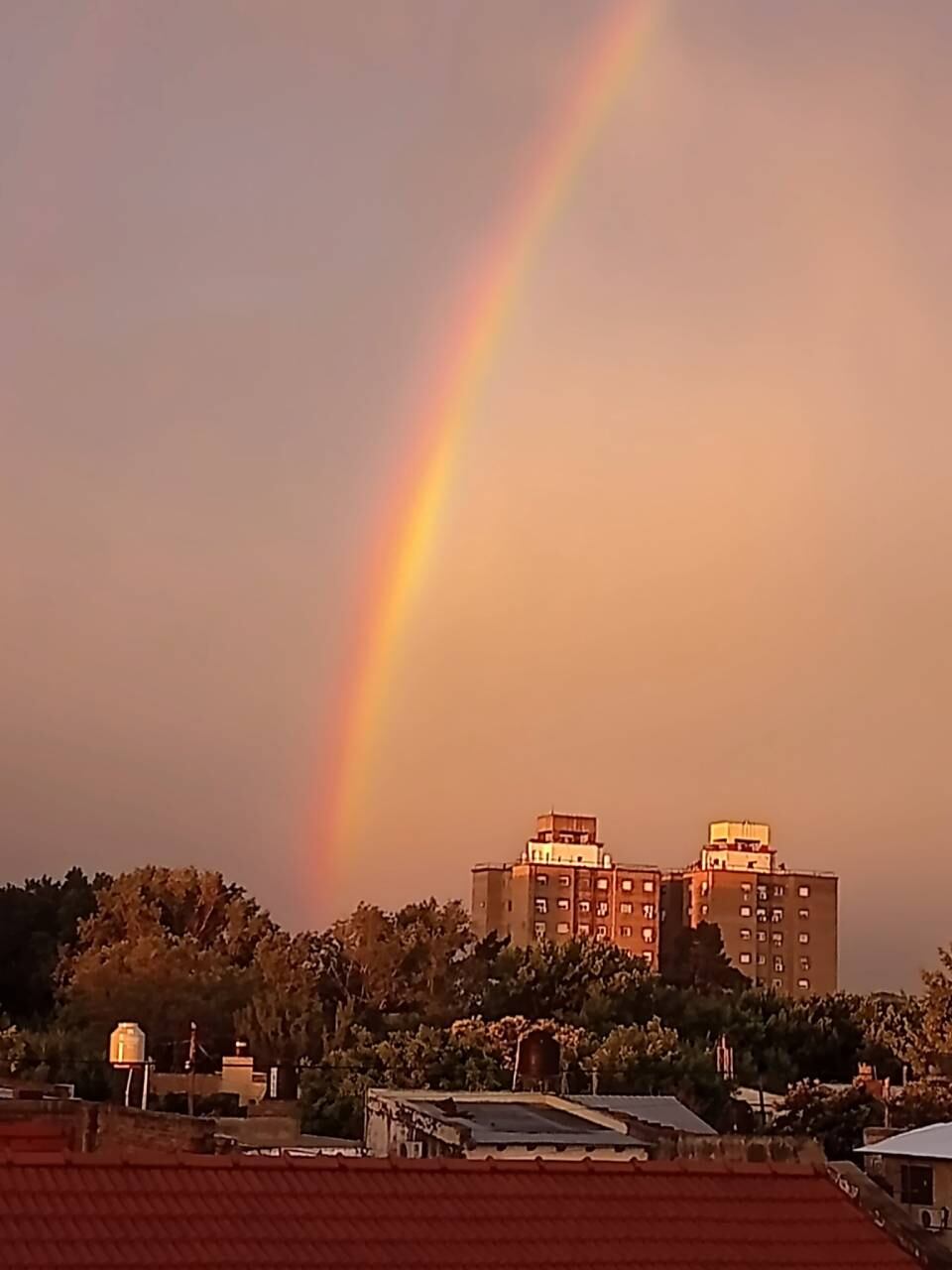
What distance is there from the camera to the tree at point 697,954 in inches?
4781

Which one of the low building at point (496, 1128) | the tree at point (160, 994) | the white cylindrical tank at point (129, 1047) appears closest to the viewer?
the low building at point (496, 1128)

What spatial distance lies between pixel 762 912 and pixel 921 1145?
128011 millimetres

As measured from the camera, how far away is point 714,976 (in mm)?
116812

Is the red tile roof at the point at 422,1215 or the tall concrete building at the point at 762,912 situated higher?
the tall concrete building at the point at 762,912

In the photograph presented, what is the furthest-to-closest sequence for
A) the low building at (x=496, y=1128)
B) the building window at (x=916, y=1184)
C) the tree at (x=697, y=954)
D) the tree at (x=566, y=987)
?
the tree at (x=697, y=954)
the tree at (x=566, y=987)
the building window at (x=916, y=1184)
the low building at (x=496, y=1128)

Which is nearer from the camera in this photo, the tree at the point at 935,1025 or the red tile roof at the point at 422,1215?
the red tile roof at the point at 422,1215

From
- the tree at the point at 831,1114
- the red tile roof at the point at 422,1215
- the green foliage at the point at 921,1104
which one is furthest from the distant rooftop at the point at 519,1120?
the tree at the point at 831,1114

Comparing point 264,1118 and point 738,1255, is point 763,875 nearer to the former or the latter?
point 264,1118

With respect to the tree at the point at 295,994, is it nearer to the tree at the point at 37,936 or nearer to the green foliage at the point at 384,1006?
the green foliage at the point at 384,1006

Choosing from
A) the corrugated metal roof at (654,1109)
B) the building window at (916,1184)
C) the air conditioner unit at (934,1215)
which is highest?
the corrugated metal roof at (654,1109)

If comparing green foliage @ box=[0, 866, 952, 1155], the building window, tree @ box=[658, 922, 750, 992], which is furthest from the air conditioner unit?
tree @ box=[658, 922, 750, 992]

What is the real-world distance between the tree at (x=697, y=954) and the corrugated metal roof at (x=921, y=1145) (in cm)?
9306

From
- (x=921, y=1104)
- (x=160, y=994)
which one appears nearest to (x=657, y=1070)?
(x=921, y=1104)

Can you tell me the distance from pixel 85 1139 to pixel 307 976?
4351cm
